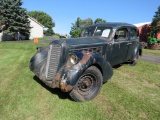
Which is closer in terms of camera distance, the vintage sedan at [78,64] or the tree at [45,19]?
the vintage sedan at [78,64]

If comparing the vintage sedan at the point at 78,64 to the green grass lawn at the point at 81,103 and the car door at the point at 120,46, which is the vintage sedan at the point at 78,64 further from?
the green grass lawn at the point at 81,103

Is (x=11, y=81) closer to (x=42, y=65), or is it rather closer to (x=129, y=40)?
(x=42, y=65)

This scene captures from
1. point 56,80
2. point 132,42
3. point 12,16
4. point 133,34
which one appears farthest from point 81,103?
point 12,16

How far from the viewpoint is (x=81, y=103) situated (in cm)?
434

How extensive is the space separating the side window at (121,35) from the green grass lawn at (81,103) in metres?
1.42

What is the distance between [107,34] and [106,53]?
2.42ft

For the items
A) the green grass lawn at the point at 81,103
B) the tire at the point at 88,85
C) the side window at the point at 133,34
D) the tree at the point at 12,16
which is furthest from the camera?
the tree at the point at 12,16

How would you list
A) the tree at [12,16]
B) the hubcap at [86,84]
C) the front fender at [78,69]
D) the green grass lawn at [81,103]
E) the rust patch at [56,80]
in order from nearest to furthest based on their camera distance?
1. the green grass lawn at [81,103]
2. the front fender at [78,69]
3. the rust patch at [56,80]
4. the hubcap at [86,84]
5. the tree at [12,16]

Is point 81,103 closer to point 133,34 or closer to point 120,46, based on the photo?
point 120,46

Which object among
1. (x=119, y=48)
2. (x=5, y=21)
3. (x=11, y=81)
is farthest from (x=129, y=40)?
(x=5, y=21)

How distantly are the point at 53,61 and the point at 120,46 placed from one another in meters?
2.84

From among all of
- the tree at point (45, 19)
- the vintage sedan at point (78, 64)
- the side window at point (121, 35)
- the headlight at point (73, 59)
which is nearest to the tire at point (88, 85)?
the vintage sedan at point (78, 64)

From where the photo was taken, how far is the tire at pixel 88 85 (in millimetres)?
4346

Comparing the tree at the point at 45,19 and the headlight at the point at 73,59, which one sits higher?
the tree at the point at 45,19
